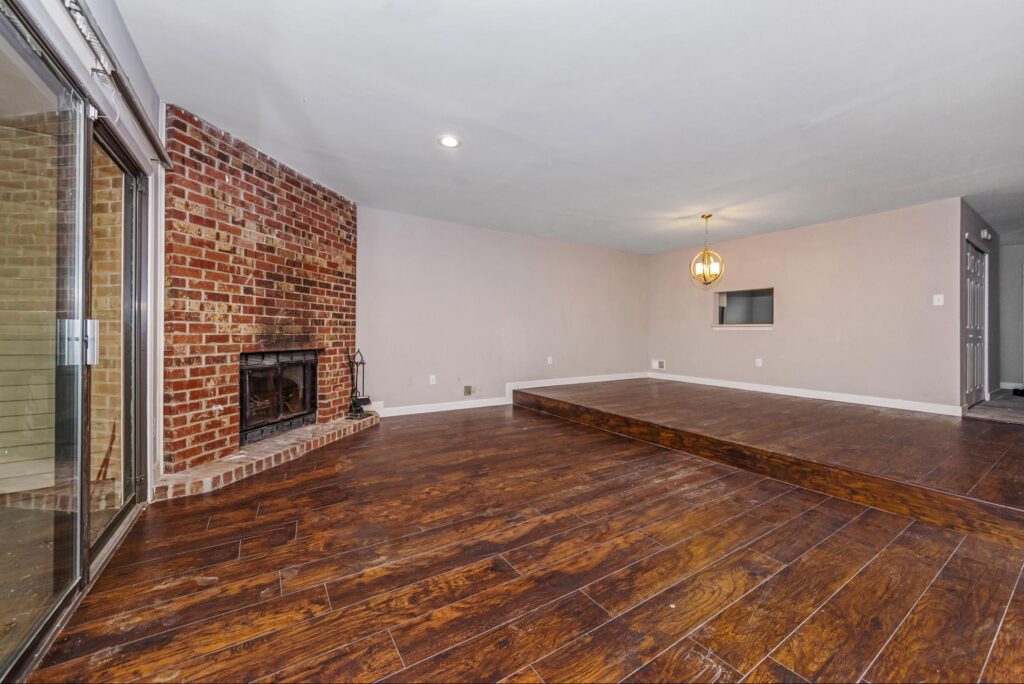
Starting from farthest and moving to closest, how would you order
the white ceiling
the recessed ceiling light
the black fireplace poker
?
the black fireplace poker < the recessed ceiling light < the white ceiling

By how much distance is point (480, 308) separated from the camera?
542 centimetres

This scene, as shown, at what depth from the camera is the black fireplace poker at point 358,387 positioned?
4.18m

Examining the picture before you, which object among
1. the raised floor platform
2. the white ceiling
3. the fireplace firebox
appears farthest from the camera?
the fireplace firebox

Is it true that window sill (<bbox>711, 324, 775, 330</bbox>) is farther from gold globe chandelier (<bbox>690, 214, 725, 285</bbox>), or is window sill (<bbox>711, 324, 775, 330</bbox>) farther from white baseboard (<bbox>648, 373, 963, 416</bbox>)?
gold globe chandelier (<bbox>690, 214, 725, 285</bbox>)

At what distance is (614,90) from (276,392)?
11.0 ft

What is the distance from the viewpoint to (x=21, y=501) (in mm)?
1592

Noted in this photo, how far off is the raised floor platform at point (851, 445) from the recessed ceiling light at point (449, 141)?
2.81 m

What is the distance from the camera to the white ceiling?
6.04ft

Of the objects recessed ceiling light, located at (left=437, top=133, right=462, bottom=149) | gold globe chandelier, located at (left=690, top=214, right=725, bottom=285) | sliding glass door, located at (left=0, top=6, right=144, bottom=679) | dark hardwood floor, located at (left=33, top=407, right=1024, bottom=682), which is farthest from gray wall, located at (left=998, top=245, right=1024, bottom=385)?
sliding glass door, located at (left=0, top=6, right=144, bottom=679)

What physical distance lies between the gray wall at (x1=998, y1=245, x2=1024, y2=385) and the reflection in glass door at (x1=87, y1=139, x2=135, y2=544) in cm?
966

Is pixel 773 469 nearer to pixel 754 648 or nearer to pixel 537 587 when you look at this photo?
pixel 754 648

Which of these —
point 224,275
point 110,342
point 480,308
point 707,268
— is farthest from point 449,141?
point 707,268

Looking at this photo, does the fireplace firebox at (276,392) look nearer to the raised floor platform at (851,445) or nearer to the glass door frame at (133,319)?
the glass door frame at (133,319)

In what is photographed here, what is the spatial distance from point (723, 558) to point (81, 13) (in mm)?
3270
